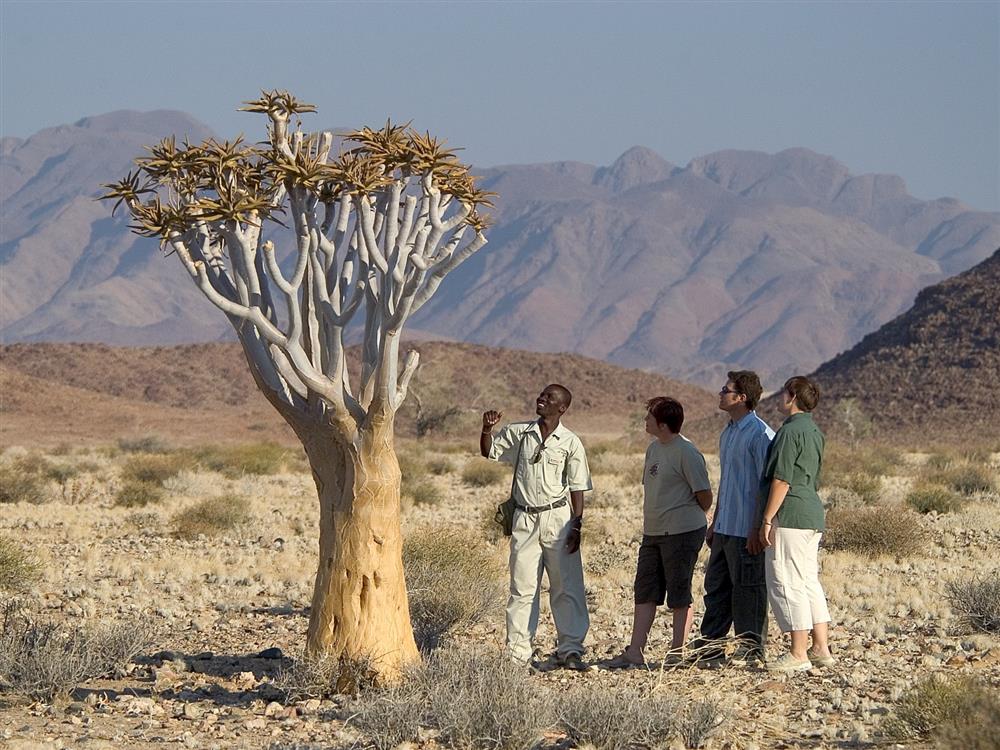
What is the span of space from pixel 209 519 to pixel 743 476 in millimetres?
10171

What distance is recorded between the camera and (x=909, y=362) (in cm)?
5272

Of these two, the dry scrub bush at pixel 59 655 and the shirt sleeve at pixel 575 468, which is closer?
the dry scrub bush at pixel 59 655

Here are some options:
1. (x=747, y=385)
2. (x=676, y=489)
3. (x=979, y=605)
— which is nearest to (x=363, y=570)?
(x=676, y=489)

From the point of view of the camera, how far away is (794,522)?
27.8 feet

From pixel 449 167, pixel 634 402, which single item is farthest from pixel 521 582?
pixel 634 402

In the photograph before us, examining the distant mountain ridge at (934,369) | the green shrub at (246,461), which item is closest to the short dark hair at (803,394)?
the green shrub at (246,461)

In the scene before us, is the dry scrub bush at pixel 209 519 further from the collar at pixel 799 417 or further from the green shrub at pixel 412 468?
the collar at pixel 799 417

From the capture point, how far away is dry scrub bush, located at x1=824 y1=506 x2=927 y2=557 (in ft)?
48.0

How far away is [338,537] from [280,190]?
6.86 ft

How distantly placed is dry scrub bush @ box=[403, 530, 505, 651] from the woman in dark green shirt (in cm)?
245

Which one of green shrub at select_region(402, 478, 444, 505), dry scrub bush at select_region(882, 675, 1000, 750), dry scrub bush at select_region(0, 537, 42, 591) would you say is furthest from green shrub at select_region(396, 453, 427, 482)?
dry scrub bush at select_region(882, 675, 1000, 750)

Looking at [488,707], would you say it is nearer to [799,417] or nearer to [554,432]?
[554,432]

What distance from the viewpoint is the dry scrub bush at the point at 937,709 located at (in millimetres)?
6145

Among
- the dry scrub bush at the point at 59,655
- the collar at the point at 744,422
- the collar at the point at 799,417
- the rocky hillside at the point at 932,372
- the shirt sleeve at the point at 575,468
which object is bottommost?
the dry scrub bush at the point at 59,655
